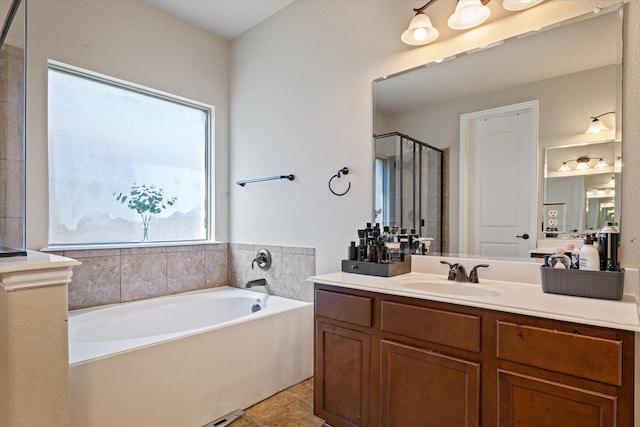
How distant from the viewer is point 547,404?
1.12 metres

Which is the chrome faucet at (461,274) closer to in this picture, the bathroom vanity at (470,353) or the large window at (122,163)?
the bathroom vanity at (470,353)

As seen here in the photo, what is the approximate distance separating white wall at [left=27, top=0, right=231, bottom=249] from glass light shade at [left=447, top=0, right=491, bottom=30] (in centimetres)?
218

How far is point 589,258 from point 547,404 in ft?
2.04

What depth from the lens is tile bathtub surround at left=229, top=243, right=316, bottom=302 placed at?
259 cm

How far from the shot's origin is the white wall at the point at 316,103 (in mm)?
2105

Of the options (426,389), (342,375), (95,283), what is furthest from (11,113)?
(426,389)

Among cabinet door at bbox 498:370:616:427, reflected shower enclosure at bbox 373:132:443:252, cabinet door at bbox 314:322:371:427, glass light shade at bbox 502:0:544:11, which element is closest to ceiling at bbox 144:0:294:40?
reflected shower enclosure at bbox 373:132:443:252

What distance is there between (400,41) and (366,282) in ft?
4.91

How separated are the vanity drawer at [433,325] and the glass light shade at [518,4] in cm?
149

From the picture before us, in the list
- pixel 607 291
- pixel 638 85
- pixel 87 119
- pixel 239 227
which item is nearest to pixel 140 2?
pixel 87 119

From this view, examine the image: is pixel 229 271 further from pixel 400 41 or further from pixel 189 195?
pixel 400 41

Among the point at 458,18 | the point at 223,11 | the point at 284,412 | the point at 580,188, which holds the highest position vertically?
the point at 223,11

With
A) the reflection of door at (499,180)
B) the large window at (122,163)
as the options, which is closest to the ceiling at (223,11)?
the large window at (122,163)

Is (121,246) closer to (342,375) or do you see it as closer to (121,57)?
(121,57)
